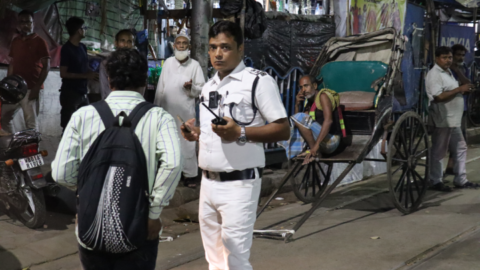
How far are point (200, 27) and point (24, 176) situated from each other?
2611 millimetres

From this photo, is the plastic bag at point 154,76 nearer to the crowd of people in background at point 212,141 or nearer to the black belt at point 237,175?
the crowd of people in background at point 212,141

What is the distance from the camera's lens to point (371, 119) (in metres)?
6.71

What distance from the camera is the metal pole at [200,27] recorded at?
6570 millimetres

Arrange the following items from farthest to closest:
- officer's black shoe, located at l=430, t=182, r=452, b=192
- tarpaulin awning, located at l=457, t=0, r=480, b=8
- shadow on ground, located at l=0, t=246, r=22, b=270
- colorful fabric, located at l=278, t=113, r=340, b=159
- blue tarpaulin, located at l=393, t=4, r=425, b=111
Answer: tarpaulin awning, located at l=457, t=0, r=480, b=8 → blue tarpaulin, located at l=393, t=4, r=425, b=111 → officer's black shoe, located at l=430, t=182, r=452, b=192 → colorful fabric, located at l=278, t=113, r=340, b=159 → shadow on ground, located at l=0, t=246, r=22, b=270

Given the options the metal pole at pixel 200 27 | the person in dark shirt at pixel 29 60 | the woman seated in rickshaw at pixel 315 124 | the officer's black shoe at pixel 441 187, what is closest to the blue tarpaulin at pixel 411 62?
the officer's black shoe at pixel 441 187

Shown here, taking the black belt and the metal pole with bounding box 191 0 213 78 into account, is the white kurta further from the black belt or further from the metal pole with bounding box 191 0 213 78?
the black belt

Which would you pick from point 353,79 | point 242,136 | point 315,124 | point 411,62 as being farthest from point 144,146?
point 411,62

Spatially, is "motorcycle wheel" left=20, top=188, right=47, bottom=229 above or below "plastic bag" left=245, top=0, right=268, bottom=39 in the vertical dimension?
below

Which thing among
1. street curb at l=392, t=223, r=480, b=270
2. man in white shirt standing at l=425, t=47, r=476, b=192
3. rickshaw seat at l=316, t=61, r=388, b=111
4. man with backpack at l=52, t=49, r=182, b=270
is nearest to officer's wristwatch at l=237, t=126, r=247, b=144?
man with backpack at l=52, t=49, r=182, b=270

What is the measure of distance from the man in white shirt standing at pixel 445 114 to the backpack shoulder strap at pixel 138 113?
5724mm

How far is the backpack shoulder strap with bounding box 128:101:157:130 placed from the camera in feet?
8.38

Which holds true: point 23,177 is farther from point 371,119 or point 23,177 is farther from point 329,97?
point 371,119

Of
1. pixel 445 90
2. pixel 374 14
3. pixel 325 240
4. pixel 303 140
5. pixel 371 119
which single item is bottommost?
pixel 325 240

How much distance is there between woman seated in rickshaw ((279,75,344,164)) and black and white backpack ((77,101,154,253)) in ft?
11.6
